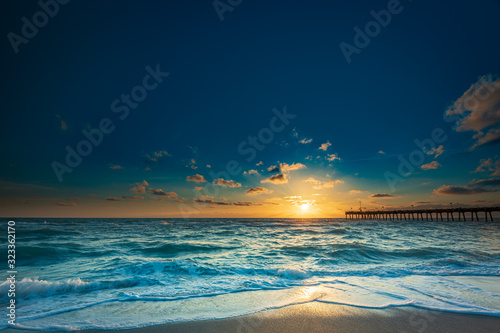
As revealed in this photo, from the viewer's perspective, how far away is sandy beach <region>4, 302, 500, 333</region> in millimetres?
3799

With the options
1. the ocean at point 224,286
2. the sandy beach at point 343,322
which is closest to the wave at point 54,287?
the ocean at point 224,286

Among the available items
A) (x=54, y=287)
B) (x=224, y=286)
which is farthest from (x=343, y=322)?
(x=54, y=287)

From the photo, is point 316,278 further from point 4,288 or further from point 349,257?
point 4,288

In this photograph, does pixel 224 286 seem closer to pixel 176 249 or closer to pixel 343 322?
pixel 343 322

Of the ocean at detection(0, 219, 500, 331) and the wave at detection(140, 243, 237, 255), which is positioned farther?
the wave at detection(140, 243, 237, 255)

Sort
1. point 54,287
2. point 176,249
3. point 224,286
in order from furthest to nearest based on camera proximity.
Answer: point 176,249, point 224,286, point 54,287

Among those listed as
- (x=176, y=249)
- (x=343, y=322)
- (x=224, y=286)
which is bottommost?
(x=176, y=249)

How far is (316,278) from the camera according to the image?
7.57 metres

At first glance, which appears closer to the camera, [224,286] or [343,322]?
[343,322]

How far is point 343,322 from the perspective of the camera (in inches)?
160

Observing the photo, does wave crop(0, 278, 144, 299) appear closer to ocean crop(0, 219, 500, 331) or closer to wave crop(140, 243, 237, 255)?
ocean crop(0, 219, 500, 331)

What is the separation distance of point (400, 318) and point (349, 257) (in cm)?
791

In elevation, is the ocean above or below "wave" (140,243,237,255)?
above

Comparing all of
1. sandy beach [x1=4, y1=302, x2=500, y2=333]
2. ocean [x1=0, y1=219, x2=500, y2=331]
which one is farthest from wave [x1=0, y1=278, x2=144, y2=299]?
sandy beach [x1=4, y1=302, x2=500, y2=333]
